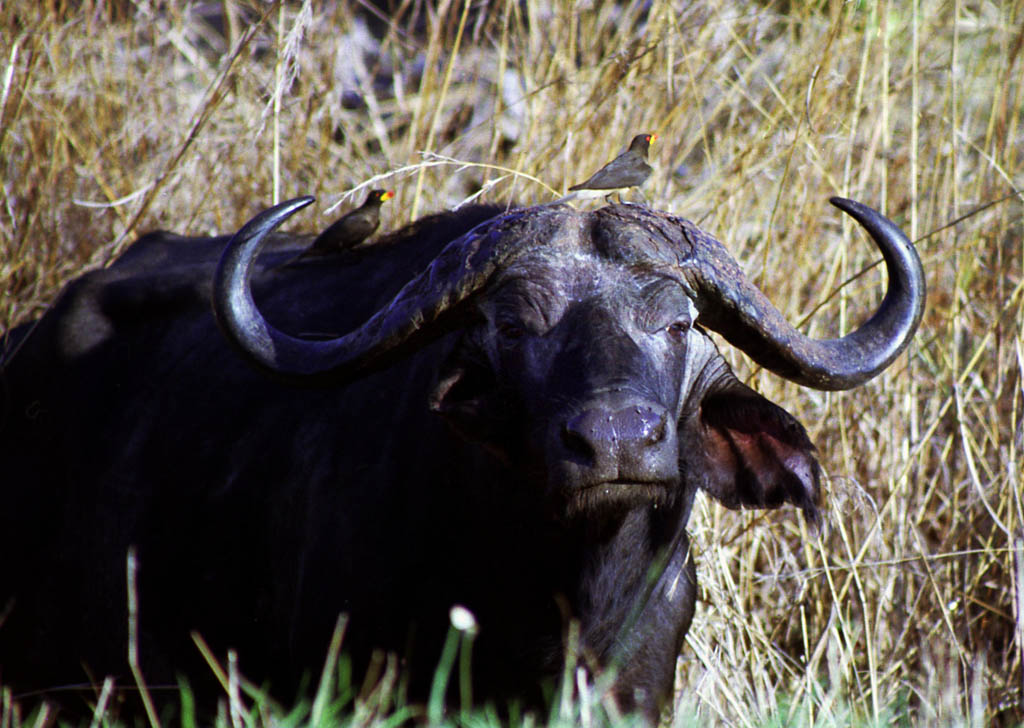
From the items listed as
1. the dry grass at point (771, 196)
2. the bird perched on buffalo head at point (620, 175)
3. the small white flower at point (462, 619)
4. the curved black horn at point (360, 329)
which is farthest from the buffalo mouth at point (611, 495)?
the bird perched on buffalo head at point (620, 175)

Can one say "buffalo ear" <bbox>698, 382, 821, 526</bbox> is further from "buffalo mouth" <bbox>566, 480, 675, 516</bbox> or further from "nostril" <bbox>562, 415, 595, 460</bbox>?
"nostril" <bbox>562, 415, 595, 460</bbox>

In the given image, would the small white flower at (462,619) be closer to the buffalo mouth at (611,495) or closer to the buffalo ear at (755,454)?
the buffalo mouth at (611,495)

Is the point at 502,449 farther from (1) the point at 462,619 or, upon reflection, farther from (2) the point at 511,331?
(1) the point at 462,619

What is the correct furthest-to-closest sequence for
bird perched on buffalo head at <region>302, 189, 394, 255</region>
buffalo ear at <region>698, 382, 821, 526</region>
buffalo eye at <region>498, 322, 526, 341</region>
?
bird perched on buffalo head at <region>302, 189, 394, 255</region> → buffalo ear at <region>698, 382, 821, 526</region> → buffalo eye at <region>498, 322, 526, 341</region>

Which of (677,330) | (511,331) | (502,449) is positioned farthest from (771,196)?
(502,449)

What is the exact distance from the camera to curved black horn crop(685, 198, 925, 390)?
9.72ft

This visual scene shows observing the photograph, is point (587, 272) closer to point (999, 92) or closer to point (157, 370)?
point (157, 370)

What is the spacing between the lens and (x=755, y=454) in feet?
10.3

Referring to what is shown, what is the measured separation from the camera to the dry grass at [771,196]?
4.14 metres

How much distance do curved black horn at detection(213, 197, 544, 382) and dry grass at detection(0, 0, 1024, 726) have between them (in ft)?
2.17

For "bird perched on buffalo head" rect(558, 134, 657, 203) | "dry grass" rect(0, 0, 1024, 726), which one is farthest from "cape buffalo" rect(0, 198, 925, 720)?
"dry grass" rect(0, 0, 1024, 726)

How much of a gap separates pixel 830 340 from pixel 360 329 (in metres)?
1.07

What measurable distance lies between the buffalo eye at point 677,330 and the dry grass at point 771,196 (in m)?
0.93

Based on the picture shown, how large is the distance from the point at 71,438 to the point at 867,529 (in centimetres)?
263
